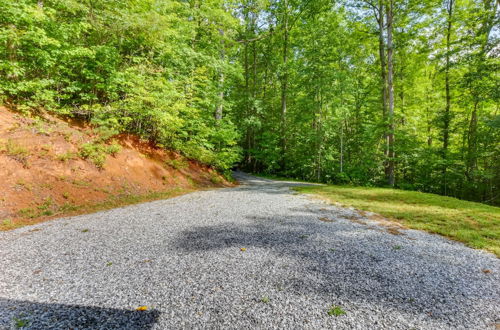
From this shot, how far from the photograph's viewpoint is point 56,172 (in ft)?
19.0

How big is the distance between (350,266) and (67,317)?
10.5 ft

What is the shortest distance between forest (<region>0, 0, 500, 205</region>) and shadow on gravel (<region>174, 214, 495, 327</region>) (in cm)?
613

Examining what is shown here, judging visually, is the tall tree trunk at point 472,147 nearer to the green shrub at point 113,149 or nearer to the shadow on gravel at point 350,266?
the shadow on gravel at point 350,266

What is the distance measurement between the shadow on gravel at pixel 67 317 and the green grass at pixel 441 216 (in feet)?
17.0

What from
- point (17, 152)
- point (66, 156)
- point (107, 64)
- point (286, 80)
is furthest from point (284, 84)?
point (17, 152)

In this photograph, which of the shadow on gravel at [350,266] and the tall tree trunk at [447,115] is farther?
the tall tree trunk at [447,115]

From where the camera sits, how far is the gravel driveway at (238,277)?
198 cm

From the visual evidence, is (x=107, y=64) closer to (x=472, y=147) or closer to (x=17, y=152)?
(x=17, y=152)

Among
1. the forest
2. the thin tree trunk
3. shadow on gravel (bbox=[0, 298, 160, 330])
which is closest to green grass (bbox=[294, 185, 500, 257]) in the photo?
the forest

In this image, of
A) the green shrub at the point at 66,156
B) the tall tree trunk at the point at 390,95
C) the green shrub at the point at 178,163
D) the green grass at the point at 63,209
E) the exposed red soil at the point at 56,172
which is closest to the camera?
the green grass at the point at 63,209

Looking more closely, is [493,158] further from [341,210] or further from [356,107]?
[341,210]

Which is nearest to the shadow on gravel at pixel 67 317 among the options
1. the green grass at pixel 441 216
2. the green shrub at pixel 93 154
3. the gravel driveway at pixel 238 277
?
the gravel driveway at pixel 238 277

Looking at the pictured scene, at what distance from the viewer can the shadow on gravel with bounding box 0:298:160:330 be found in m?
1.86

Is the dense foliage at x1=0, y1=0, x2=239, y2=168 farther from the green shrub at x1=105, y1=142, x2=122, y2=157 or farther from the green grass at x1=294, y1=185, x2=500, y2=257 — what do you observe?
the green grass at x1=294, y1=185, x2=500, y2=257
